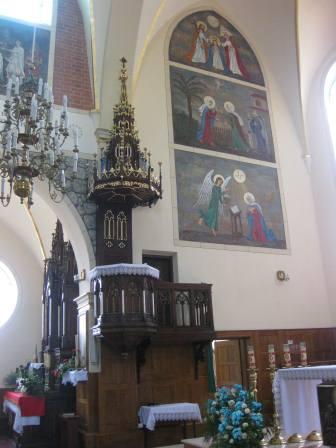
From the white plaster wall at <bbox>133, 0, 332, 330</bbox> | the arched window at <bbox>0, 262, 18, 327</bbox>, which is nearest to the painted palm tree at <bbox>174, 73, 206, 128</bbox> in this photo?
the white plaster wall at <bbox>133, 0, 332, 330</bbox>

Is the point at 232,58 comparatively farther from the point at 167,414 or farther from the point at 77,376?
the point at 167,414

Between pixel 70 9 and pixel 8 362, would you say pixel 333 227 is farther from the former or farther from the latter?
pixel 8 362

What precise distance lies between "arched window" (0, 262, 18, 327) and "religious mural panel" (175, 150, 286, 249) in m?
7.00

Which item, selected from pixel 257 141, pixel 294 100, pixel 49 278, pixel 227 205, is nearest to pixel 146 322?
pixel 227 205

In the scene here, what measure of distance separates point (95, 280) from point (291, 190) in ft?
19.8

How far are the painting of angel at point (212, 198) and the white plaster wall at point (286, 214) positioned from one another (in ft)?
2.10

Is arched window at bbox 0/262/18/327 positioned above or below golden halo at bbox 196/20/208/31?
below

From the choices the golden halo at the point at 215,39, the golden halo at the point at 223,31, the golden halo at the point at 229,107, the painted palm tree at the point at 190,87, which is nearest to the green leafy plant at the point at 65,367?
the painted palm tree at the point at 190,87

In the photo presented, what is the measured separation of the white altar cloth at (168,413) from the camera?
790 cm

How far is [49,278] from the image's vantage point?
12.4 meters

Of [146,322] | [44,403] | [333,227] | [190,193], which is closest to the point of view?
[146,322]

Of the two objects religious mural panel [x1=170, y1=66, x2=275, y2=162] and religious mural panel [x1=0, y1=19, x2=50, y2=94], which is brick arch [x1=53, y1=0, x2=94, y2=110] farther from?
religious mural panel [x1=170, y1=66, x2=275, y2=162]

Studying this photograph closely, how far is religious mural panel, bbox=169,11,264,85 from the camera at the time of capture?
11.8 metres

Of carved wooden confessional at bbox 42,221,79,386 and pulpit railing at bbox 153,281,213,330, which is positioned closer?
pulpit railing at bbox 153,281,213,330
